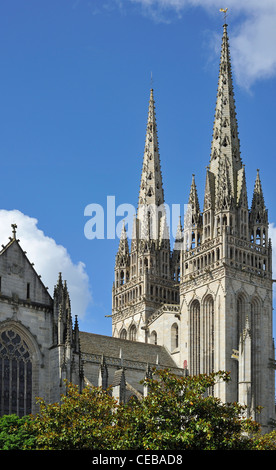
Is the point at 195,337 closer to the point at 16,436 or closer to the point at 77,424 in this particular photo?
the point at 16,436

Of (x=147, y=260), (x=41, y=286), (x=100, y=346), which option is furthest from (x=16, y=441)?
(x=147, y=260)

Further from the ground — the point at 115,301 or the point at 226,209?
the point at 226,209

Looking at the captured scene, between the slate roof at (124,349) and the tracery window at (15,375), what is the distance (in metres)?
22.2

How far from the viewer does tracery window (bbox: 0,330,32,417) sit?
53.8 m

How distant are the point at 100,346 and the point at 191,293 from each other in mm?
11598

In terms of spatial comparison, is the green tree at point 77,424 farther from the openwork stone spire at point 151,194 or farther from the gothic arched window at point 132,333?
the openwork stone spire at point 151,194

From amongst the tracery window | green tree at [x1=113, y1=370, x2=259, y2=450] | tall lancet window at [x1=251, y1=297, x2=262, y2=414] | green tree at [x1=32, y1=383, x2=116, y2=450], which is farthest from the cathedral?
green tree at [x1=113, y1=370, x2=259, y2=450]

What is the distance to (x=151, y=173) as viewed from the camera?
102 meters

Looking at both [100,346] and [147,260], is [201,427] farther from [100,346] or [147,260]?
[147,260]

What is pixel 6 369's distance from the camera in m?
54.4

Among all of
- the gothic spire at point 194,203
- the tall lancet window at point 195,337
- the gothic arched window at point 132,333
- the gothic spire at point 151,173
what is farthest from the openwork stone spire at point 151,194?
the tall lancet window at point 195,337

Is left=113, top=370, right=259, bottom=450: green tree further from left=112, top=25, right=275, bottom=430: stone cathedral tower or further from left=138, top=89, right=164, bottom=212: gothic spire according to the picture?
left=138, top=89, right=164, bottom=212: gothic spire

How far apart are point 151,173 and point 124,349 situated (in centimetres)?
2606

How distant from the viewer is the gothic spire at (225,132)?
296 feet
